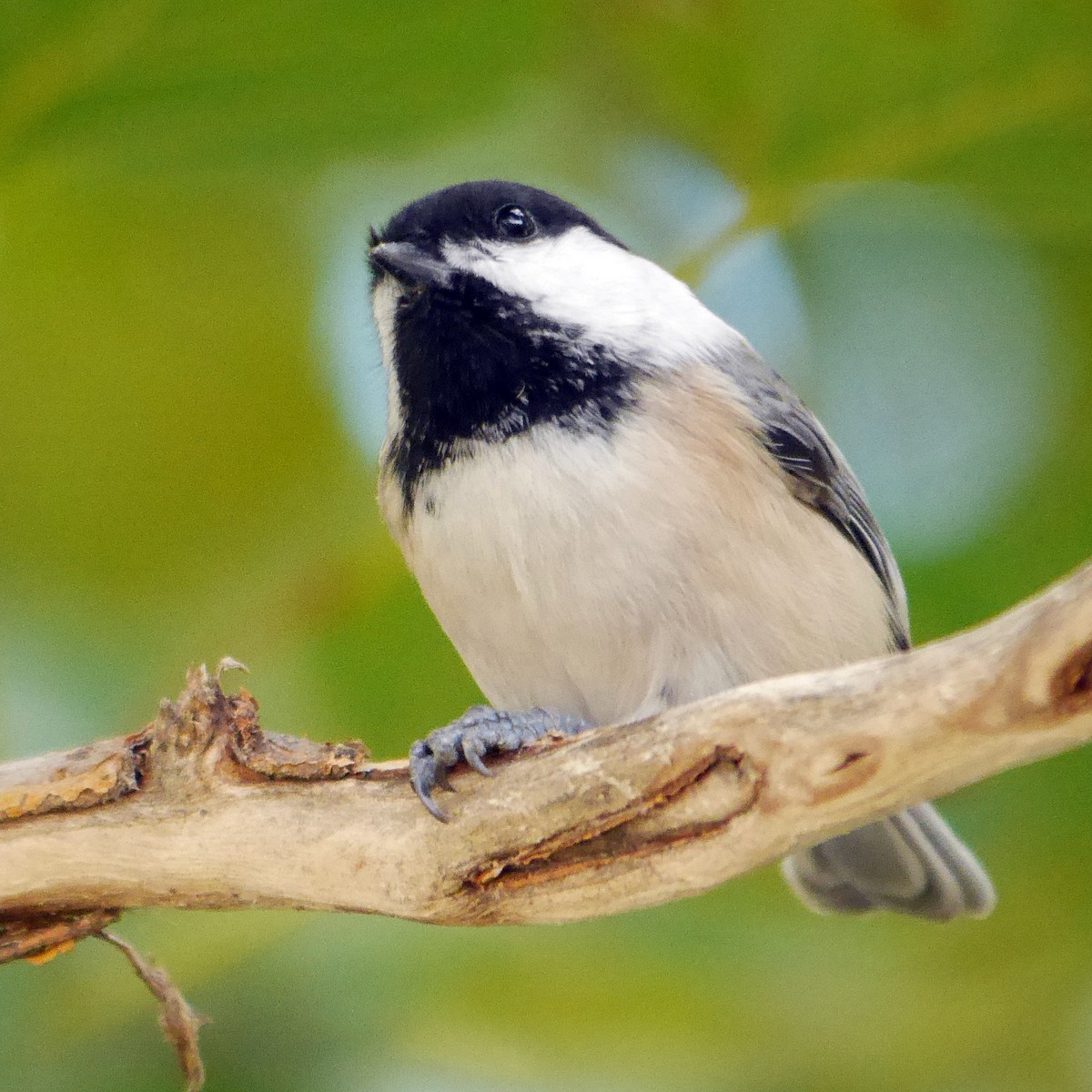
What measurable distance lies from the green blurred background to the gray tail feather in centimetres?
9

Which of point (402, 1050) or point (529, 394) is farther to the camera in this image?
point (402, 1050)

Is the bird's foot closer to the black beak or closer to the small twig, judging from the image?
the small twig

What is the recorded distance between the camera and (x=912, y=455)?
45.6 inches

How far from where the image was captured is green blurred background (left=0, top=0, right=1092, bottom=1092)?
107 centimetres

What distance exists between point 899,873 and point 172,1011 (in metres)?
0.64

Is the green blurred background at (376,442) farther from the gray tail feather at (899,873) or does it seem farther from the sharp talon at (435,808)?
the sharp talon at (435,808)

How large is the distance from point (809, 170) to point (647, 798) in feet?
2.09

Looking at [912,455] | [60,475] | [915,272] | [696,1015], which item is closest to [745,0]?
[915,272]

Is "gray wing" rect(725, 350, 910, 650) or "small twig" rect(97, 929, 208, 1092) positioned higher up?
"gray wing" rect(725, 350, 910, 650)

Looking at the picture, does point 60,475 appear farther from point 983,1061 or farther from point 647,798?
point 983,1061

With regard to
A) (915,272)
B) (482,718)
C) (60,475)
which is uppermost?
(60,475)

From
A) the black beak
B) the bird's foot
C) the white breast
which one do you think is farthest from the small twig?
the black beak

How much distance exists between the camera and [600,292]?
3.34 ft

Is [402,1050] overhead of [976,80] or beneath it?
beneath
